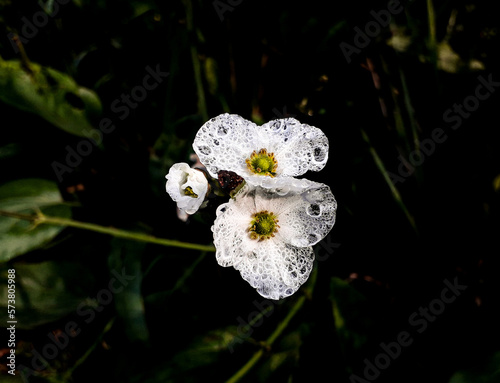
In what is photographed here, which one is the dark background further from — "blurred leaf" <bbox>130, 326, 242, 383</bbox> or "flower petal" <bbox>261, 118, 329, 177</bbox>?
"flower petal" <bbox>261, 118, 329, 177</bbox>

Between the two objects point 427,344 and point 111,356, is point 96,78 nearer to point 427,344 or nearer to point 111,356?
point 111,356

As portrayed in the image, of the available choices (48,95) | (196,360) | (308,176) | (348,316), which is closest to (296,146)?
(308,176)

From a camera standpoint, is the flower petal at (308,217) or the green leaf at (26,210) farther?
the green leaf at (26,210)

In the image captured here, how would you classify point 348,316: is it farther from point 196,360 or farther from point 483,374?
point 196,360

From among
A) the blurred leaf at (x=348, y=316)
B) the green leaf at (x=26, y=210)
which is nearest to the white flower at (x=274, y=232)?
the blurred leaf at (x=348, y=316)

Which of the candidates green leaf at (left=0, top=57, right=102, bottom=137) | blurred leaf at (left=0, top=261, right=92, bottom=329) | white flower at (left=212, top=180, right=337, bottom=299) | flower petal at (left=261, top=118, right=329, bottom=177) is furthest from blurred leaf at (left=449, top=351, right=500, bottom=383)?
green leaf at (left=0, top=57, right=102, bottom=137)

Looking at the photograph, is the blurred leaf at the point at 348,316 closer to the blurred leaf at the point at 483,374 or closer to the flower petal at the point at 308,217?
the blurred leaf at the point at 483,374

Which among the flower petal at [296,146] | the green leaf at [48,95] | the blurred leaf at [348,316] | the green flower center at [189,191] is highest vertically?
the flower petal at [296,146]

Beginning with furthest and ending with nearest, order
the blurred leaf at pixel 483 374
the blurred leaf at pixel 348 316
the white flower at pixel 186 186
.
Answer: the blurred leaf at pixel 348 316, the blurred leaf at pixel 483 374, the white flower at pixel 186 186
